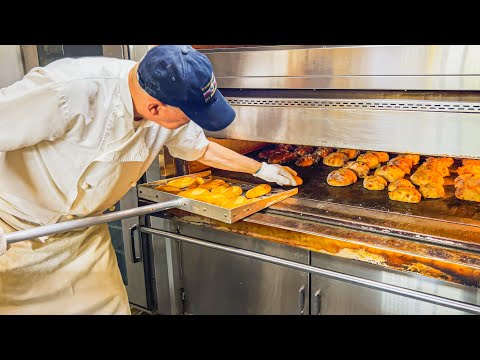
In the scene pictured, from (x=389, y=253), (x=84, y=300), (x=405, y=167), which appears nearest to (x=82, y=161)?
(x=84, y=300)

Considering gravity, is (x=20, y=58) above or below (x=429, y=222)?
above

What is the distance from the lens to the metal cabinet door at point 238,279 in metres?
2.09

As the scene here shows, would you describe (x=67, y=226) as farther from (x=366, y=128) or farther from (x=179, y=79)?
(x=366, y=128)

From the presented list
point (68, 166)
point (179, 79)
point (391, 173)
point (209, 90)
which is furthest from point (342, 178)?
point (68, 166)

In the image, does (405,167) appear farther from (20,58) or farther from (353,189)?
(20,58)

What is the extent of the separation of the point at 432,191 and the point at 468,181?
0.58 ft

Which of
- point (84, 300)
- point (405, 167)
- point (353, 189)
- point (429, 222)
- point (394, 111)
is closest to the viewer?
point (394, 111)

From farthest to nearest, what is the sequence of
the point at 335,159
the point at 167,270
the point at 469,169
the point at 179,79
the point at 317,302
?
the point at 335,159, the point at 167,270, the point at 469,169, the point at 317,302, the point at 179,79

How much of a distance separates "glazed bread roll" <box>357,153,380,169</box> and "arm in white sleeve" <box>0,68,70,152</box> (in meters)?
1.84

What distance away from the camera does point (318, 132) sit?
6.19 ft

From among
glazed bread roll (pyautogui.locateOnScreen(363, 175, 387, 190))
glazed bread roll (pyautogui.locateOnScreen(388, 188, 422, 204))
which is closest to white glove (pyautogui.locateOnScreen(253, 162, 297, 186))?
glazed bread roll (pyautogui.locateOnScreen(363, 175, 387, 190))

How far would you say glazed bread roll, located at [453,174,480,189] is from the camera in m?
2.04

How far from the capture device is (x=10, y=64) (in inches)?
103

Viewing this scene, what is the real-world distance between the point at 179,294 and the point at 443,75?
1923mm
